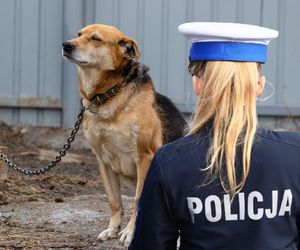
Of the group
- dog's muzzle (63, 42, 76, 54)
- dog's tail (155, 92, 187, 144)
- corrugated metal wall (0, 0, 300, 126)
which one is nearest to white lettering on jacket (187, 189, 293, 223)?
dog's tail (155, 92, 187, 144)

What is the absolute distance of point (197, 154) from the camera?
8.60 feet

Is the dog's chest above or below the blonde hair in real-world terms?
below

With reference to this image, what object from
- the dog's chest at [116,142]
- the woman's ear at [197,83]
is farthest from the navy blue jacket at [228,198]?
the dog's chest at [116,142]

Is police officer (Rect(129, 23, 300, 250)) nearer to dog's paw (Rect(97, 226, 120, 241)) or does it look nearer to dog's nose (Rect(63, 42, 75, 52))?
dog's paw (Rect(97, 226, 120, 241))

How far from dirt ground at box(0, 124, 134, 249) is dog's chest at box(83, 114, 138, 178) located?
0.50m

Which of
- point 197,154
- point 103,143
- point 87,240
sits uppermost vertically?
point 197,154

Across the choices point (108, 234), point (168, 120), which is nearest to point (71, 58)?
point (168, 120)

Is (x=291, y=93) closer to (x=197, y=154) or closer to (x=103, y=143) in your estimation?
(x=103, y=143)

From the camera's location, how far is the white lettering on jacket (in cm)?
260

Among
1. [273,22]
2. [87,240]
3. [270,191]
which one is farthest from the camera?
[273,22]

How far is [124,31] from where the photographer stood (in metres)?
9.48

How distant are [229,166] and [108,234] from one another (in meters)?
3.38

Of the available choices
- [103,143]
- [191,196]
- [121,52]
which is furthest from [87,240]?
[191,196]

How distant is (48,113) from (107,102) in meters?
3.83
